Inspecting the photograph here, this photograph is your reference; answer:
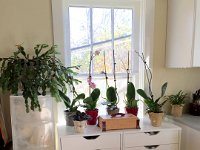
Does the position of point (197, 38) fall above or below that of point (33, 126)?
above

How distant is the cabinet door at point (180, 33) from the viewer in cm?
175

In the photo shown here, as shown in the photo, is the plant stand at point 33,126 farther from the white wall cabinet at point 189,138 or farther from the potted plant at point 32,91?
the white wall cabinet at point 189,138

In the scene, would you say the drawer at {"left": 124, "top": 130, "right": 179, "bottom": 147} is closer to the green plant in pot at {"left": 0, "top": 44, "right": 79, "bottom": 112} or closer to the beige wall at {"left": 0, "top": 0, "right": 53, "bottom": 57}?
the green plant in pot at {"left": 0, "top": 44, "right": 79, "bottom": 112}

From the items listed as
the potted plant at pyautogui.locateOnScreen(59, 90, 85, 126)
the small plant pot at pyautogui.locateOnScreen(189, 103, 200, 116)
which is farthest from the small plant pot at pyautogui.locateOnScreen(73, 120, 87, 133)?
the small plant pot at pyautogui.locateOnScreen(189, 103, 200, 116)

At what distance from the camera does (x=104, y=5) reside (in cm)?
201

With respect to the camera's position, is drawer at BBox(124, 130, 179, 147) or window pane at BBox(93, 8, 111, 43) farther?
window pane at BBox(93, 8, 111, 43)

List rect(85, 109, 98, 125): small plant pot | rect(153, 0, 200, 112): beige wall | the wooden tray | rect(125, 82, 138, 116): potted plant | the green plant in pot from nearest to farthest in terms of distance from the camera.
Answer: the green plant in pot, the wooden tray, rect(85, 109, 98, 125): small plant pot, rect(125, 82, 138, 116): potted plant, rect(153, 0, 200, 112): beige wall

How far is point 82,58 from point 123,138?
2.81ft

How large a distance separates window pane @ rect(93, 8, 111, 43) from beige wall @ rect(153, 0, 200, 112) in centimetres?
47

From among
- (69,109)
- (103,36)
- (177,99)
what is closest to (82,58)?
(103,36)

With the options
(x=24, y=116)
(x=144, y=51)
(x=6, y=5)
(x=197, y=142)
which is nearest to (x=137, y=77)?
(x=144, y=51)

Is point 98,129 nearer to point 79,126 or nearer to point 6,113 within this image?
point 79,126

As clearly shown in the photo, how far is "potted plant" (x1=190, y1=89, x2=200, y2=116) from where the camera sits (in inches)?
79.8

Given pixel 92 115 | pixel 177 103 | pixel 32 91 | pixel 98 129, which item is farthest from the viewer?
pixel 177 103
